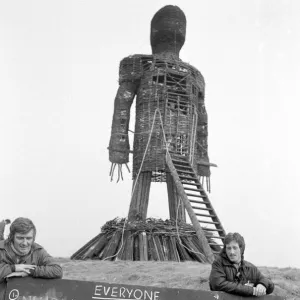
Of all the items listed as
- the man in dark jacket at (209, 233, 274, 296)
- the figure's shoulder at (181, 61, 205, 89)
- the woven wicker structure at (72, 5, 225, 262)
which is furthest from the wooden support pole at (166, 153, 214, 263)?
the man in dark jacket at (209, 233, 274, 296)

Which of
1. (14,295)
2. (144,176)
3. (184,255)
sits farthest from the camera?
(144,176)

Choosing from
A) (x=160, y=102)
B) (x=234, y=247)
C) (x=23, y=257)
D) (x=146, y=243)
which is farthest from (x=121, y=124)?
(x=23, y=257)

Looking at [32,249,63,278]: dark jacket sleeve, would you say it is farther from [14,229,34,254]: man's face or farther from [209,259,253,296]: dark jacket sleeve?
[209,259,253,296]: dark jacket sleeve

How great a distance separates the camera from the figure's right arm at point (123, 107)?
1305 cm

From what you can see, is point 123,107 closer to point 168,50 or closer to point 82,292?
point 168,50

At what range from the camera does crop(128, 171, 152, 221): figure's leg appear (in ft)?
40.6

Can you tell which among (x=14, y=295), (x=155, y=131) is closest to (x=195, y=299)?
(x=14, y=295)

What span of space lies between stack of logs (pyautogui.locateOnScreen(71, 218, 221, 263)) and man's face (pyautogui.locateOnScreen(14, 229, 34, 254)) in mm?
7490

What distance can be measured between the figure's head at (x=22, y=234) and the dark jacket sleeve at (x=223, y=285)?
166 cm

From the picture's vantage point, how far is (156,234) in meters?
11.4

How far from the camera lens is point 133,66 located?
13492 millimetres

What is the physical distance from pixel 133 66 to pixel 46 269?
1095cm

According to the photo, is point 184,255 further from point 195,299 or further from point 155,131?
point 195,299

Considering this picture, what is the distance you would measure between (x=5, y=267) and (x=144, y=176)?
9.70 metres
